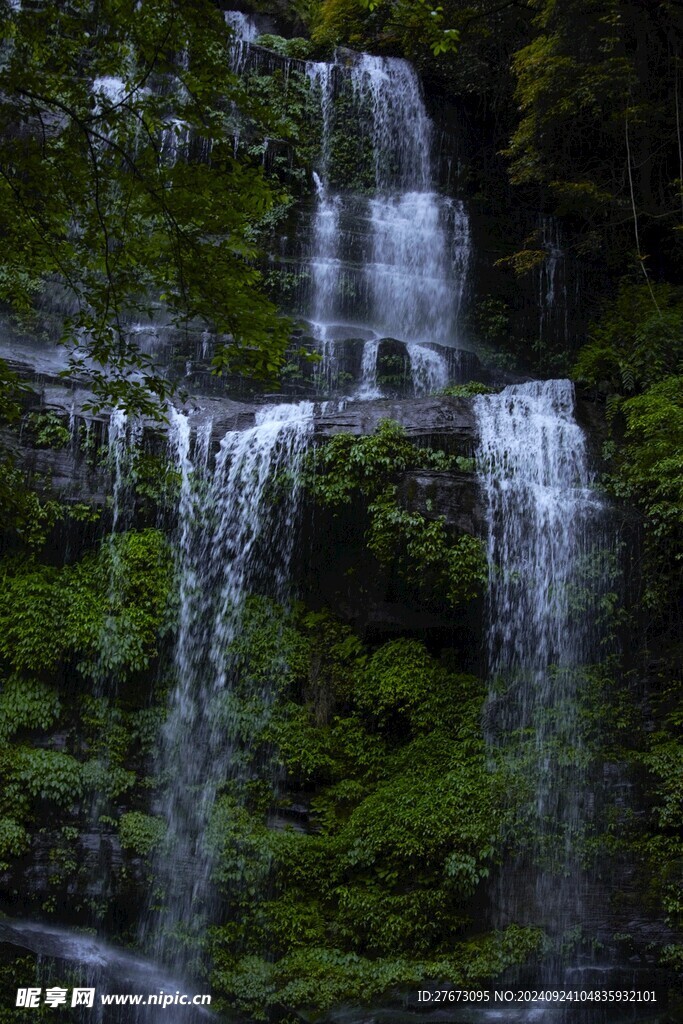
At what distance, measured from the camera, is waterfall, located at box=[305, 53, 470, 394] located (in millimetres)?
15984

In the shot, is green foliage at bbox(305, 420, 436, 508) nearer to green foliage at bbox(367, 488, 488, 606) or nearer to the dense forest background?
the dense forest background

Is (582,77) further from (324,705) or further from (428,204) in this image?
(324,705)

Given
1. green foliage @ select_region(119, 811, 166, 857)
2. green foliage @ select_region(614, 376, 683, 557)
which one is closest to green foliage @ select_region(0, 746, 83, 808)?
green foliage @ select_region(119, 811, 166, 857)

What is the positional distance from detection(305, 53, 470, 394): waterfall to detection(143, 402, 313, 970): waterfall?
4.13m

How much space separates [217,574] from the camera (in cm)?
1116

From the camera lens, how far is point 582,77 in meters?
14.5

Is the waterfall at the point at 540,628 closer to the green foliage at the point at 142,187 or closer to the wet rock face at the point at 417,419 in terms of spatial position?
the wet rock face at the point at 417,419

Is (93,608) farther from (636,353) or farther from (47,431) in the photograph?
(636,353)

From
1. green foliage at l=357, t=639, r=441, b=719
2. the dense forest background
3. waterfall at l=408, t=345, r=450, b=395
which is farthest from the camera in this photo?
waterfall at l=408, t=345, r=450, b=395

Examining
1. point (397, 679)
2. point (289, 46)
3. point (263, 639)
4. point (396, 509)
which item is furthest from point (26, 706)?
point (289, 46)

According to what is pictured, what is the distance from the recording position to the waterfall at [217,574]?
402 inches

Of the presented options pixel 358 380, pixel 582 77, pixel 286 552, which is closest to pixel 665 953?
pixel 286 552

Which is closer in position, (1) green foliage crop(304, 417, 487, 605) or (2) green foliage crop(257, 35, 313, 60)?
(1) green foliage crop(304, 417, 487, 605)

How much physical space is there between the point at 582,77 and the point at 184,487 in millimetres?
9664
